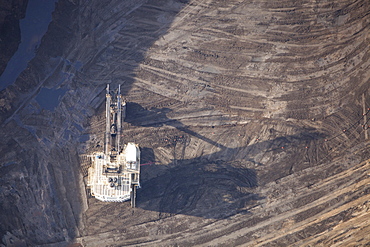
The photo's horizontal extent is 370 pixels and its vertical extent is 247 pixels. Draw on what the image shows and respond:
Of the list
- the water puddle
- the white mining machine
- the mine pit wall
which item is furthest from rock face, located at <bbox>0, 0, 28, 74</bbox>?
the white mining machine

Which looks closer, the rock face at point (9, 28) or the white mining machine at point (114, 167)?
the white mining machine at point (114, 167)

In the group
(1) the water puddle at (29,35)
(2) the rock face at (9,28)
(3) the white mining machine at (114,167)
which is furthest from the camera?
(1) the water puddle at (29,35)

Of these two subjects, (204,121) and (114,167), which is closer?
(114,167)

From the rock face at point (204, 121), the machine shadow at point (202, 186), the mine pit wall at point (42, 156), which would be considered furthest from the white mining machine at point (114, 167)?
the mine pit wall at point (42, 156)

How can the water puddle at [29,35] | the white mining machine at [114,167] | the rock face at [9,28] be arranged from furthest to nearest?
the water puddle at [29,35] < the rock face at [9,28] < the white mining machine at [114,167]

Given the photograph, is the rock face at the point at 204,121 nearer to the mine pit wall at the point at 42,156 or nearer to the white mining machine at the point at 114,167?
the mine pit wall at the point at 42,156

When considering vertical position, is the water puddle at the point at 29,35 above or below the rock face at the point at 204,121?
above

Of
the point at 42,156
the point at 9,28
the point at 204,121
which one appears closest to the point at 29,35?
the point at 9,28

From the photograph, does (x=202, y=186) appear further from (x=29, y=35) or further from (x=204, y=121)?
(x=29, y=35)
